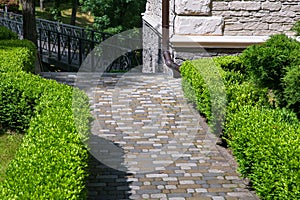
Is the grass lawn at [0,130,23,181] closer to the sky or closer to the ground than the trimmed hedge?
closer to the ground

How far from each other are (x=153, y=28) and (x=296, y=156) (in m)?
9.05

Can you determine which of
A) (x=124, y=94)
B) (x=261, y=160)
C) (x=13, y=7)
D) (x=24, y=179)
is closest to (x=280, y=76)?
(x=261, y=160)

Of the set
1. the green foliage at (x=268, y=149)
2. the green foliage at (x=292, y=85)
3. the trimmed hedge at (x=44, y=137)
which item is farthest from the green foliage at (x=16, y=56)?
the green foliage at (x=292, y=85)

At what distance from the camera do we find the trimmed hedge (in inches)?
158

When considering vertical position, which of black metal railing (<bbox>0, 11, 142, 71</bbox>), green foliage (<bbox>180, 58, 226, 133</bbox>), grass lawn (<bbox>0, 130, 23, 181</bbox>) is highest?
green foliage (<bbox>180, 58, 226, 133</bbox>)

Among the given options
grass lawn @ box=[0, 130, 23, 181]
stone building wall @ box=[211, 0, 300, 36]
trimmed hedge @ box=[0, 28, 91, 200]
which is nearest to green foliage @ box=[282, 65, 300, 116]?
trimmed hedge @ box=[0, 28, 91, 200]

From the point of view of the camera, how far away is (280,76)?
682 cm

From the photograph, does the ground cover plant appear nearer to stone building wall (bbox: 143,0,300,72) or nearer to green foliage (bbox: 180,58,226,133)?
green foliage (bbox: 180,58,226,133)

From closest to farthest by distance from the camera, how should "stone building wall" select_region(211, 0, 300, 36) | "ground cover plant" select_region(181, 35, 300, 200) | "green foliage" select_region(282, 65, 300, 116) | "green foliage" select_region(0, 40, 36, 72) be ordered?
1. "ground cover plant" select_region(181, 35, 300, 200)
2. "green foliage" select_region(282, 65, 300, 116)
3. "green foliage" select_region(0, 40, 36, 72)
4. "stone building wall" select_region(211, 0, 300, 36)

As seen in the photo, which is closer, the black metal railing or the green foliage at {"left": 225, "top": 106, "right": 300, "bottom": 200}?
the green foliage at {"left": 225, "top": 106, "right": 300, "bottom": 200}

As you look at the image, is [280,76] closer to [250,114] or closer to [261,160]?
[250,114]

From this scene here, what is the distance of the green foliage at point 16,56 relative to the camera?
8117 millimetres

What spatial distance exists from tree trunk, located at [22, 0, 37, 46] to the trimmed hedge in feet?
12.8

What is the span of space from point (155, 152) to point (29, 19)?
6.49 meters
